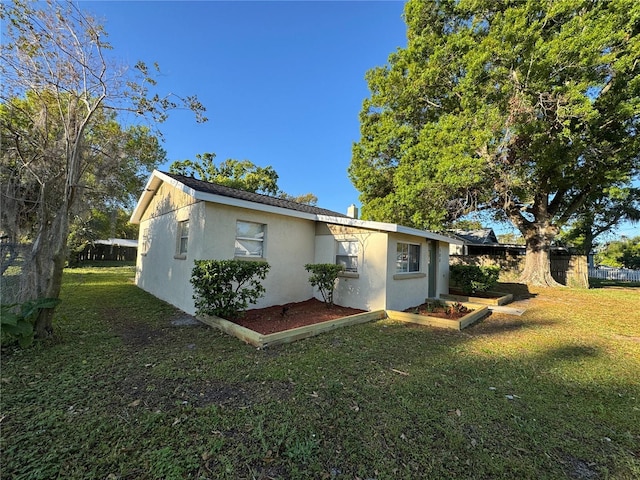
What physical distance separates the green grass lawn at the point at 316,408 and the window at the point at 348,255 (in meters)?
3.10

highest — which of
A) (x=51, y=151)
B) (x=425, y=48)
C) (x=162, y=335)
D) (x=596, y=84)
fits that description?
(x=425, y=48)

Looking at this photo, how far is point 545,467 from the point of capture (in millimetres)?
2410

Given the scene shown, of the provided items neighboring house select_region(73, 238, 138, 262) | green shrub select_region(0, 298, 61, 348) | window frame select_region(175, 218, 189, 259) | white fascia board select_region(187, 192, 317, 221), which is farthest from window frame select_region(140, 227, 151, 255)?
neighboring house select_region(73, 238, 138, 262)

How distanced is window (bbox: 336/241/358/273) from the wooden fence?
13.9 metres

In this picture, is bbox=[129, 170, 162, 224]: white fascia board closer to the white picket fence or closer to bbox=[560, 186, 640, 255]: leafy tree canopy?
bbox=[560, 186, 640, 255]: leafy tree canopy

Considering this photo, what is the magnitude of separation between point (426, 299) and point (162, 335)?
8.63 metres

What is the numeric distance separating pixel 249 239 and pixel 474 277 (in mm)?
8933

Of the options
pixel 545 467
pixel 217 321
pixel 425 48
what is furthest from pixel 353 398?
pixel 425 48

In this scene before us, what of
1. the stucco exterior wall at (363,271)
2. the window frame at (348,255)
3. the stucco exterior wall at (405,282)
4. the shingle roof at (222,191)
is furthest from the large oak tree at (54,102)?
the stucco exterior wall at (405,282)

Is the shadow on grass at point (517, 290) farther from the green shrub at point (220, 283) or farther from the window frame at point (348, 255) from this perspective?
the green shrub at point (220, 283)

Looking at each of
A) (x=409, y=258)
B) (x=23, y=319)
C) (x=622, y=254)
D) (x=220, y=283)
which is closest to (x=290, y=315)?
(x=220, y=283)

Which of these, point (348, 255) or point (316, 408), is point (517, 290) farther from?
point (316, 408)

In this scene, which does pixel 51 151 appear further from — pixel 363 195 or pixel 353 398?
pixel 363 195

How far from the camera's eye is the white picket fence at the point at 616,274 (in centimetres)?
2228
